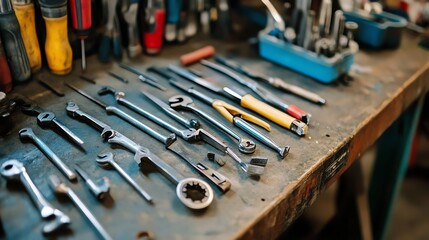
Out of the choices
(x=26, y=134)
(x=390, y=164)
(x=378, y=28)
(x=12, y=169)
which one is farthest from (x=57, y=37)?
(x=390, y=164)

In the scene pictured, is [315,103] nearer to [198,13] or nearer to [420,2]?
[198,13]

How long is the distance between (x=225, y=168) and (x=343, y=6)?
0.70 m

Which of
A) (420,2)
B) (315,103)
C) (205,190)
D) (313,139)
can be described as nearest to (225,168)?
(205,190)

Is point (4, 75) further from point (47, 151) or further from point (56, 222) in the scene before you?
point (56, 222)

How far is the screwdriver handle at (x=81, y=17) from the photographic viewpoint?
3.18 ft

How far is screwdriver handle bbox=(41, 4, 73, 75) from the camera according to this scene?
3.12ft

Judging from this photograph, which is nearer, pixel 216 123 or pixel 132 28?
pixel 216 123

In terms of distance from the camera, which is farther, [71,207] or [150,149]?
Answer: [150,149]

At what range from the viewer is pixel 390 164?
1289 mm

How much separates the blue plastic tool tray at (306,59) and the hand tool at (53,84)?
0.48 metres

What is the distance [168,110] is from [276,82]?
0.85 feet

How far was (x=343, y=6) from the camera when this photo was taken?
1.27 metres

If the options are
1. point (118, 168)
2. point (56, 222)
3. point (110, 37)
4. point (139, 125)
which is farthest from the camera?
point (110, 37)

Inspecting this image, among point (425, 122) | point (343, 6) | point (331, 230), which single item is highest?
point (343, 6)
